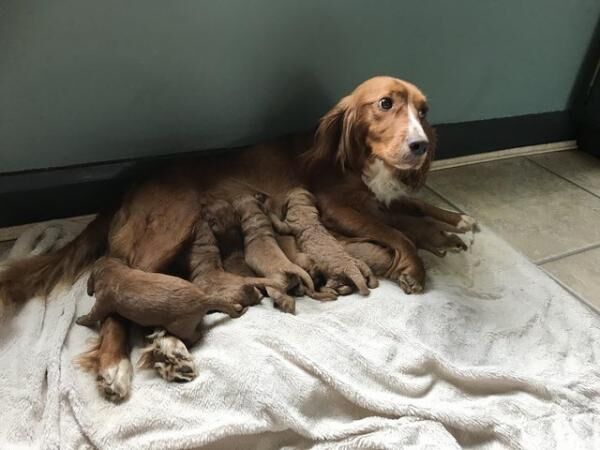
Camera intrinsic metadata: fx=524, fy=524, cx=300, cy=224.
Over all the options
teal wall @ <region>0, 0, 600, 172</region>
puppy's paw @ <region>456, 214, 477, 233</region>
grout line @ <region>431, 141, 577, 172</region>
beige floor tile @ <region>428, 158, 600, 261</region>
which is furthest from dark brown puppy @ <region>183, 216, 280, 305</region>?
grout line @ <region>431, 141, 577, 172</region>

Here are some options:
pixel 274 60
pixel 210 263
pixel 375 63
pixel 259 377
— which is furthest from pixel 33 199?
pixel 375 63

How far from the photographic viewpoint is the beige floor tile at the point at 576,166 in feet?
9.08

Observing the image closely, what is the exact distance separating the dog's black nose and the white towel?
47 cm

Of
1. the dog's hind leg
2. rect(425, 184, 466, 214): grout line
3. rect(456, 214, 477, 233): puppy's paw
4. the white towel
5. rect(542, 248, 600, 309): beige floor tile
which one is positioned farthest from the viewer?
rect(425, 184, 466, 214): grout line

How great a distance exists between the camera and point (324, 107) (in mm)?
2318

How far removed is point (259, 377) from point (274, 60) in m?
1.29

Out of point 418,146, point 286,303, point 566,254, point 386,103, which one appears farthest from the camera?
point 566,254

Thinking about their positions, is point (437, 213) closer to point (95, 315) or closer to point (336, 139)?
point (336, 139)

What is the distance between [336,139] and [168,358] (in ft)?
3.40

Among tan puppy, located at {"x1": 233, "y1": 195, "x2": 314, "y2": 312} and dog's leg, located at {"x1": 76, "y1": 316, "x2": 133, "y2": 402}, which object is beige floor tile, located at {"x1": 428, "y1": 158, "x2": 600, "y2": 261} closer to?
tan puppy, located at {"x1": 233, "y1": 195, "x2": 314, "y2": 312}

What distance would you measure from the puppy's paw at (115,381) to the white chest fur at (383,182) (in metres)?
1.10

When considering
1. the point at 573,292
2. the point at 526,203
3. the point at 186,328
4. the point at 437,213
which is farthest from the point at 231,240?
the point at 526,203

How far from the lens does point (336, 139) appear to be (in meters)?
2.00

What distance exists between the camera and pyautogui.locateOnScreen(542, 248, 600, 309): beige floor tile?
1943 millimetres
